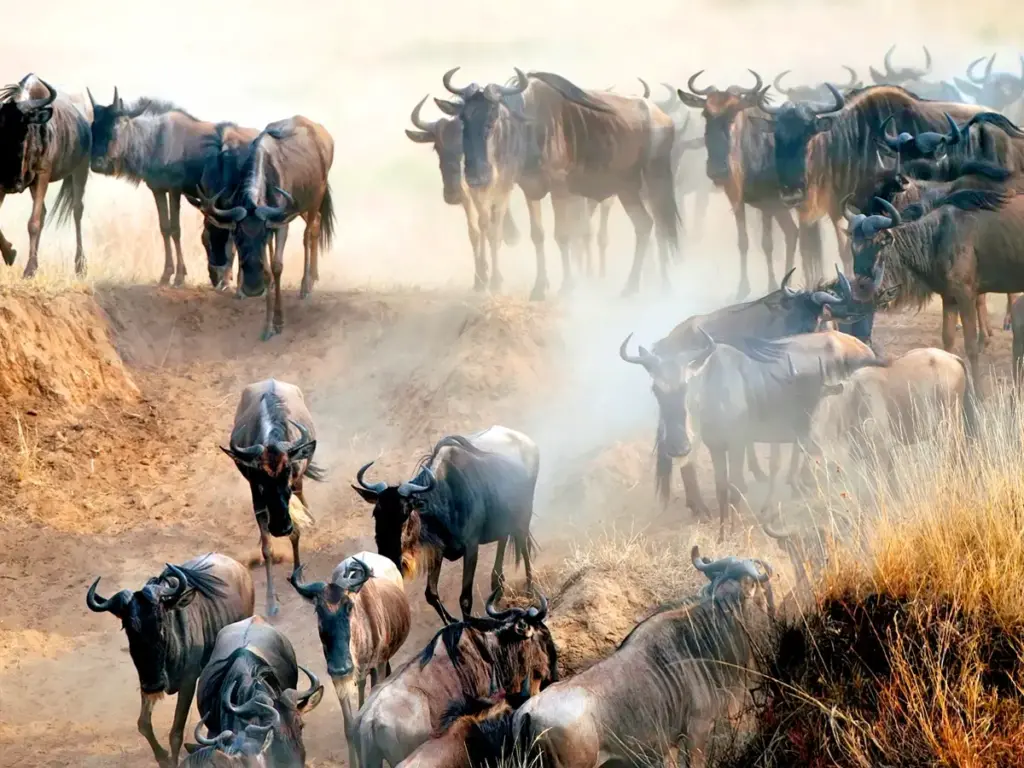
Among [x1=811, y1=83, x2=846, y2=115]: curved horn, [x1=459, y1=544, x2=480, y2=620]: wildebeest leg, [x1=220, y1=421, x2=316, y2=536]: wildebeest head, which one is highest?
[x1=811, y1=83, x2=846, y2=115]: curved horn

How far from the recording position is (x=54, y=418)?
12.9 meters

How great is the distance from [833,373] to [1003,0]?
26719 millimetres

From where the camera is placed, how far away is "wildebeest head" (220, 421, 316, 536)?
10.1m

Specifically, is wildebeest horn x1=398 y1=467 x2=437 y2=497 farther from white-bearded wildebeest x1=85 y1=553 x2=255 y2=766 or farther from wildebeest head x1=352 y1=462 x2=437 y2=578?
white-bearded wildebeest x1=85 y1=553 x2=255 y2=766

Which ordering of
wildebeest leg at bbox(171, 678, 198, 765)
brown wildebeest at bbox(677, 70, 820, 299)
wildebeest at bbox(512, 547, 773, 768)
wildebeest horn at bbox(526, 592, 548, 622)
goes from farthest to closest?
brown wildebeest at bbox(677, 70, 820, 299) → wildebeest leg at bbox(171, 678, 198, 765) → wildebeest horn at bbox(526, 592, 548, 622) → wildebeest at bbox(512, 547, 773, 768)

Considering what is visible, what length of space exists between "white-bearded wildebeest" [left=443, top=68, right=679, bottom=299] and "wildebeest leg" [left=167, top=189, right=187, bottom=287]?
340 cm

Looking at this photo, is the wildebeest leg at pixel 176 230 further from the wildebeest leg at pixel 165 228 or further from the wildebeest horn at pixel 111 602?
the wildebeest horn at pixel 111 602

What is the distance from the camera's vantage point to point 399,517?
29.7 ft

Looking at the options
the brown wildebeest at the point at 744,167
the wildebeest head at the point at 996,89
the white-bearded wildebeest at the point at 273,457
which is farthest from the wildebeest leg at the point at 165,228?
the wildebeest head at the point at 996,89

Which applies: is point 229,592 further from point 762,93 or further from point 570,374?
point 762,93

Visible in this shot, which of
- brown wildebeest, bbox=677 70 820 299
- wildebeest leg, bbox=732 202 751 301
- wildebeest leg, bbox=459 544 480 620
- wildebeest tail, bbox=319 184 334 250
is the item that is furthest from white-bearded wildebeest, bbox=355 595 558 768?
wildebeest tail, bbox=319 184 334 250

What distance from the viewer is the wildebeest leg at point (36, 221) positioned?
536 inches

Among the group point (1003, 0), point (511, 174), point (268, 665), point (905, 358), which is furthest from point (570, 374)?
point (1003, 0)

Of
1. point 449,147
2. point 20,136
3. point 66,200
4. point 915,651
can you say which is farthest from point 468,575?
point 66,200
